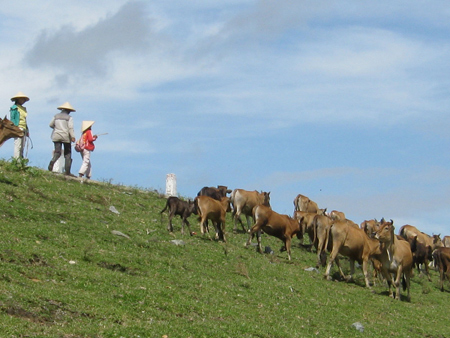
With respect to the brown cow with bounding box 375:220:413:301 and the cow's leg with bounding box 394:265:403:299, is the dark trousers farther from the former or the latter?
the cow's leg with bounding box 394:265:403:299

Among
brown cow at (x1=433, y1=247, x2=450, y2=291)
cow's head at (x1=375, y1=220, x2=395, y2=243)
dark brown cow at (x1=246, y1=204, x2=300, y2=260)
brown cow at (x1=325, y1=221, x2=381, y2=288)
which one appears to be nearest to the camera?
cow's head at (x1=375, y1=220, x2=395, y2=243)

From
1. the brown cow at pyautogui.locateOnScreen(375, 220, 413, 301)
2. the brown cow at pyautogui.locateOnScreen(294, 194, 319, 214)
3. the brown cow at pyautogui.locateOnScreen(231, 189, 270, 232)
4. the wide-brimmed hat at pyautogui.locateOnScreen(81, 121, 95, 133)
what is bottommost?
the brown cow at pyautogui.locateOnScreen(375, 220, 413, 301)

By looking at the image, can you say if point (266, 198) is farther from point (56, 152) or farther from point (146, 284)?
point (146, 284)

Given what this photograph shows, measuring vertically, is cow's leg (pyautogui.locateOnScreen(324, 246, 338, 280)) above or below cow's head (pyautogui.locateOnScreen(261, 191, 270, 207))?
below

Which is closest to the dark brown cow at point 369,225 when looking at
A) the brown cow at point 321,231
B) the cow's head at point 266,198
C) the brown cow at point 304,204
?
the brown cow at point 304,204

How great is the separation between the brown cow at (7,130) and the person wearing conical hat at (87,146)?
5.21 meters

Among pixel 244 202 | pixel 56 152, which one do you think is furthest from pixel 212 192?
pixel 56 152

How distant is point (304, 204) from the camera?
32812 millimetres

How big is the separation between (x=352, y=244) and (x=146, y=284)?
10.1 metres

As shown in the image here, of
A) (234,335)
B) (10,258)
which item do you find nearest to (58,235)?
(10,258)

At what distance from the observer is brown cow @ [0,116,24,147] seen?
23747 millimetres

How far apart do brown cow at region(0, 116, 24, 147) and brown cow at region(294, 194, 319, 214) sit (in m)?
13.9

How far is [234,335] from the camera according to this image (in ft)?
40.5

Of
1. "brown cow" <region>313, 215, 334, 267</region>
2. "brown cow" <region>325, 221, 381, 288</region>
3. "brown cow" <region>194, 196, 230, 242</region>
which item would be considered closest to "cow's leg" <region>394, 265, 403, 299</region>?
"brown cow" <region>325, 221, 381, 288</region>
